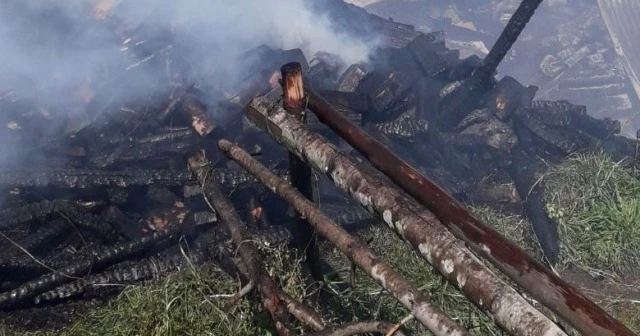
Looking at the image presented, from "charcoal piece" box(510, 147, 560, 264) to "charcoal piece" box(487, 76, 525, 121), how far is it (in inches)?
28.3

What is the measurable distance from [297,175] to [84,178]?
320cm

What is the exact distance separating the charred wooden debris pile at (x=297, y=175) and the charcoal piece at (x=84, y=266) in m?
0.02

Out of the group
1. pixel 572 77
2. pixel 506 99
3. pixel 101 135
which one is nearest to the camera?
pixel 101 135

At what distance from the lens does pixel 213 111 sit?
721cm

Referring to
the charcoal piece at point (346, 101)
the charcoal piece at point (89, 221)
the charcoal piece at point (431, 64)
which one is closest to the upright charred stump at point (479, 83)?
the charcoal piece at point (431, 64)

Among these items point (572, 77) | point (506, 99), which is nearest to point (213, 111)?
point (506, 99)

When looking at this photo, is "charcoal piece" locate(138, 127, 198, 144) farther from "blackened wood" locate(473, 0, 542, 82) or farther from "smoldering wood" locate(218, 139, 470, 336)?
"blackened wood" locate(473, 0, 542, 82)

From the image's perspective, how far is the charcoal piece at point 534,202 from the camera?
6.39 meters

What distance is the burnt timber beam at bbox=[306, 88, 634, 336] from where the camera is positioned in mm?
2385

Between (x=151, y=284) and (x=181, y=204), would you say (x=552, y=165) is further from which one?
(x=151, y=284)

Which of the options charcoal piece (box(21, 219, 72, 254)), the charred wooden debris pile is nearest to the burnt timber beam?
the charred wooden debris pile

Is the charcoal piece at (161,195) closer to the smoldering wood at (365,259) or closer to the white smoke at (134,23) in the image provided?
the white smoke at (134,23)

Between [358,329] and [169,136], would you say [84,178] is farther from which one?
[358,329]

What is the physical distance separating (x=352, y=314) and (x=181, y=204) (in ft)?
8.98
